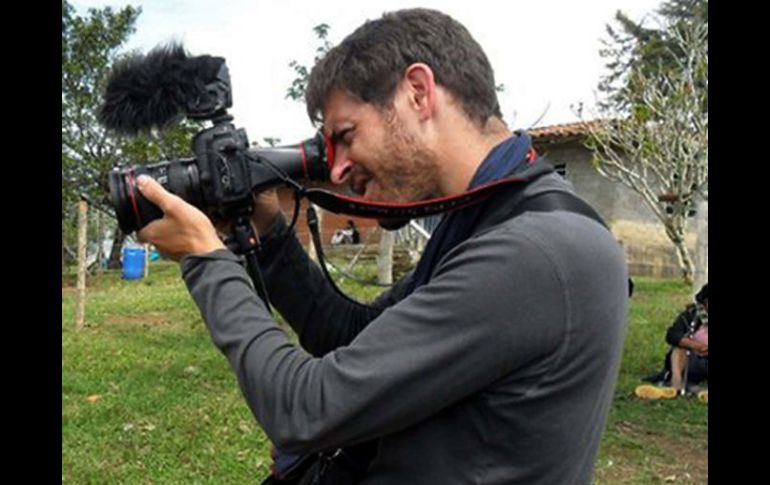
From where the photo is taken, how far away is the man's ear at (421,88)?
5.05ft

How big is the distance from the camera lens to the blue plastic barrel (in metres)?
17.4

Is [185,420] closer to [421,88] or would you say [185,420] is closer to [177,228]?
[177,228]

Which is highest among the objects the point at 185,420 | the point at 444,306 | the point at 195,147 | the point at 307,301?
the point at 195,147

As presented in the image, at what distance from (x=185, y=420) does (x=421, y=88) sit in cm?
490

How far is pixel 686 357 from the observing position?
773cm

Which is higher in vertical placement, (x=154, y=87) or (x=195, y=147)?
(x=154, y=87)

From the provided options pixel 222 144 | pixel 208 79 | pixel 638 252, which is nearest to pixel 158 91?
pixel 208 79

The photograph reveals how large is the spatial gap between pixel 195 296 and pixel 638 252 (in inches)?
820

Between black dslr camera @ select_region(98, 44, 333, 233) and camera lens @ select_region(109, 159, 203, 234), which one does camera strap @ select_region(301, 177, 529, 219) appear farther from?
camera lens @ select_region(109, 159, 203, 234)

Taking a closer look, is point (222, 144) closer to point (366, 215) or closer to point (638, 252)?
point (366, 215)

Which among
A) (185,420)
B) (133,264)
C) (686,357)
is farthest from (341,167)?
(133,264)

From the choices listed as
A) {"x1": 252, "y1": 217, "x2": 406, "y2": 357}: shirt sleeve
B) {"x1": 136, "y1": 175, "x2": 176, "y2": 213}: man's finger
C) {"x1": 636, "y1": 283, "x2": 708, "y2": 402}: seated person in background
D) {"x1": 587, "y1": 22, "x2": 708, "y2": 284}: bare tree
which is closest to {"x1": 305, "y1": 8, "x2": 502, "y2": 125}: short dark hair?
{"x1": 136, "y1": 175, "x2": 176, "y2": 213}: man's finger

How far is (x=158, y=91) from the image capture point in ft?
6.41

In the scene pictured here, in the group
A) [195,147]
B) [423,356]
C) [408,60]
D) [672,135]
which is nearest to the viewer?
[423,356]
